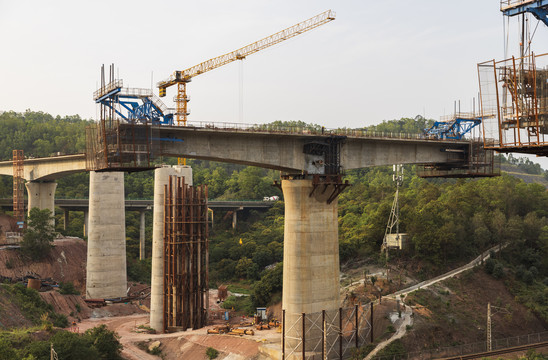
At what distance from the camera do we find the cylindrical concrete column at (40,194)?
93.5 metres

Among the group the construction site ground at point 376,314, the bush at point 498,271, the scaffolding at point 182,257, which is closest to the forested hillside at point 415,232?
the bush at point 498,271

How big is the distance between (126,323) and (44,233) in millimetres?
22953

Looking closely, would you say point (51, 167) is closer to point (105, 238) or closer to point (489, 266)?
point (105, 238)

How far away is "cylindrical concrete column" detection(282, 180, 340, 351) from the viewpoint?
2012 inches

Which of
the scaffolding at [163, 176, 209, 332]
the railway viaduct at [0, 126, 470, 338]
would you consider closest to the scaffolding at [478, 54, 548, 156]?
the railway viaduct at [0, 126, 470, 338]

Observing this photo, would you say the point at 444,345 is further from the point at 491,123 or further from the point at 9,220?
the point at 9,220

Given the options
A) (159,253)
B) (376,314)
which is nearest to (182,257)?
(159,253)

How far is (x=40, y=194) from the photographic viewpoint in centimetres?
9425

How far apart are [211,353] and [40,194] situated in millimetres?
51861

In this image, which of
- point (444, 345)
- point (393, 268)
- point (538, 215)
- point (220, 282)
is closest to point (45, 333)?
point (444, 345)

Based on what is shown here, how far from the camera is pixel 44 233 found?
278 feet

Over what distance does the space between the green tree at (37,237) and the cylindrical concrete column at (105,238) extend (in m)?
10.3

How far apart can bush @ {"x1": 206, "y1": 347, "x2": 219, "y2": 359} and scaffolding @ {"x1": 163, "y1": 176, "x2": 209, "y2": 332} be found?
31.6 ft

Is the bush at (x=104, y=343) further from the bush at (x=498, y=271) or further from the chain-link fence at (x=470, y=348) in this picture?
the bush at (x=498, y=271)
